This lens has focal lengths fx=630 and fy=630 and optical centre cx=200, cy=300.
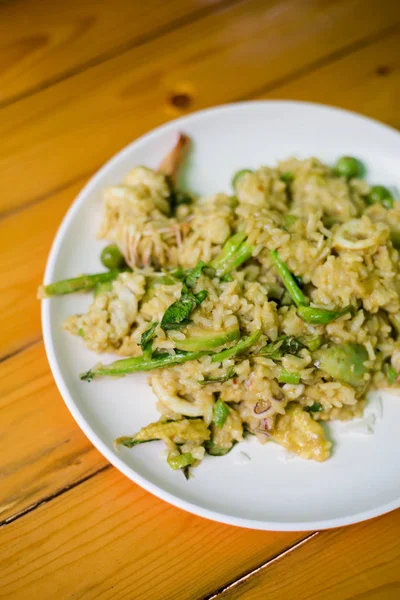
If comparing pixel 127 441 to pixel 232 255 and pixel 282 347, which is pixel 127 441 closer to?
pixel 282 347

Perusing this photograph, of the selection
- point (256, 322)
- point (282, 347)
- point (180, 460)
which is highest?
point (256, 322)

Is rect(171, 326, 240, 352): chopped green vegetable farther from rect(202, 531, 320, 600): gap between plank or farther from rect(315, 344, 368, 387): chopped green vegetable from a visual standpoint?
rect(202, 531, 320, 600): gap between plank

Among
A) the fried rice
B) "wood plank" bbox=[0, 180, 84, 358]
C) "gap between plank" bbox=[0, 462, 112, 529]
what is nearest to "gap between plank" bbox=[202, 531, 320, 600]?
the fried rice

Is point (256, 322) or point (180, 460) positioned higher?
point (256, 322)

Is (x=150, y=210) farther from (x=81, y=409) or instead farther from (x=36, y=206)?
(x=81, y=409)

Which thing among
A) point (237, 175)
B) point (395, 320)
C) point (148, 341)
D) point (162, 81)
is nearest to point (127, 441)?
point (148, 341)

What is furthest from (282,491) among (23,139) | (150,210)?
(23,139)
